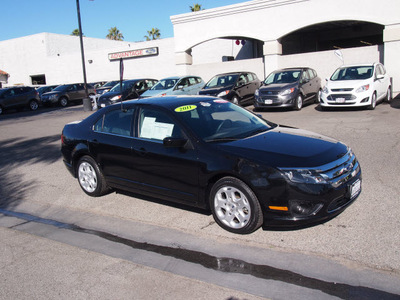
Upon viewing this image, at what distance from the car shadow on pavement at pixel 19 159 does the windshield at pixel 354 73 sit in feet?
33.6

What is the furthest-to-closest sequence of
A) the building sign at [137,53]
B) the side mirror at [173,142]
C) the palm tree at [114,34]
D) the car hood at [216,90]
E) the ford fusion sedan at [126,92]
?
the palm tree at [114,34]
the building sign at [137,53]
the ford fusion sedan at [126,92]
the car hood at [216,90]
the side mirror at [173,142]

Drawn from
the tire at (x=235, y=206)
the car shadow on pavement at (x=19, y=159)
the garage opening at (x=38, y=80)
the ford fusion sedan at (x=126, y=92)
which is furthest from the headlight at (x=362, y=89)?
the garage opening at (x=38, y=80)

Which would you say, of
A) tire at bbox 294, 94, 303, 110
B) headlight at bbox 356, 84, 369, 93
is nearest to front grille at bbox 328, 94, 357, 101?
headlight at bbox 356, 84, 369, 93

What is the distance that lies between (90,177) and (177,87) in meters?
12.6

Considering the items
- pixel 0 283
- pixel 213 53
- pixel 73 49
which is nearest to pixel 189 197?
pixel 0 283

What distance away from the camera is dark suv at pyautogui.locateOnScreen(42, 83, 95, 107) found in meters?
27.1

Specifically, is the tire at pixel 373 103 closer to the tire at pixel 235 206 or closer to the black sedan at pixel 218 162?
the black sedan at pixel 218 162

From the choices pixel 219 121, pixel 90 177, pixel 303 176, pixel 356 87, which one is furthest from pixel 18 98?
pixel 303 176

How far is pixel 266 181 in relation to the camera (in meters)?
4.12

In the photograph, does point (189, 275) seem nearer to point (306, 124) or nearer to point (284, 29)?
point (306, 124)

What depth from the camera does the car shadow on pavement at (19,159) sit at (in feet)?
22.7

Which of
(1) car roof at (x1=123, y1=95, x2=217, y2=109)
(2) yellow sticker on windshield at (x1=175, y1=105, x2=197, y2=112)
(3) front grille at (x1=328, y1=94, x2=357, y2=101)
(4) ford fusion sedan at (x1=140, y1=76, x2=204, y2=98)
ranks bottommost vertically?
(3) front grille at (x1=328, y1=94, x2=357, y2=101)

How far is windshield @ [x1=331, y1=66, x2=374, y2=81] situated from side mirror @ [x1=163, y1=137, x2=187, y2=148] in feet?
36.4

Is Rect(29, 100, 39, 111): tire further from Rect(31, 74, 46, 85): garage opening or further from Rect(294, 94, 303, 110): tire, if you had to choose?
Rect(294, 94, 303, 110): tire
